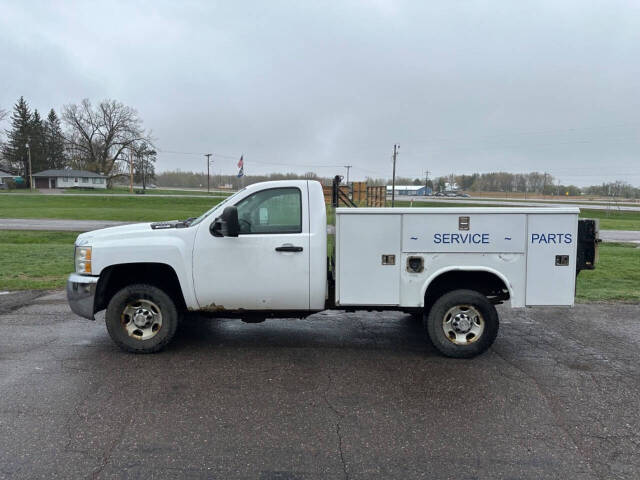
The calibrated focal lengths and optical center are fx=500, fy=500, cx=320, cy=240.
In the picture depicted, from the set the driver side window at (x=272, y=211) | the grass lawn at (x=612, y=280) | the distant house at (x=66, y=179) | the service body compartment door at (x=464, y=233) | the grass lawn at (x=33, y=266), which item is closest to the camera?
the service body compartment door at (x=464, y=233)

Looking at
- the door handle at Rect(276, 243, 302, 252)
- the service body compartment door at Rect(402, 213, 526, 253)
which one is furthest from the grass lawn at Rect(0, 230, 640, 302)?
the service body compartment door at Rect(402, 213, 526, 253)

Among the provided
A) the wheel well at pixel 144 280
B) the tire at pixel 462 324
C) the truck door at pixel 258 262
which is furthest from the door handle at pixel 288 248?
the tire at pixel 462 324

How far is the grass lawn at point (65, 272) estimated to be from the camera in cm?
916

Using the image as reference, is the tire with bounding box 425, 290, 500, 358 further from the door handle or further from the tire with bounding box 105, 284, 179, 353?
the tire with bounding box 105, 284, 179, 353

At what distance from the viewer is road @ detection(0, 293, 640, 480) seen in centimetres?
333

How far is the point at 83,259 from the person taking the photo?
5453 millimetres

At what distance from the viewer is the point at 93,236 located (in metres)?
5.56

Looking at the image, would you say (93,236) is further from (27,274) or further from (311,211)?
(27,274)

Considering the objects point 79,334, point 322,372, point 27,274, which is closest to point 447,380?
point 322,372

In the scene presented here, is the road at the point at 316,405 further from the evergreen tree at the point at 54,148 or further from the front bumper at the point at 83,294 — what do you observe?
the evergreen tree at the point at 54,148

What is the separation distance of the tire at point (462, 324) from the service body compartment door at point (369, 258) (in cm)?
50

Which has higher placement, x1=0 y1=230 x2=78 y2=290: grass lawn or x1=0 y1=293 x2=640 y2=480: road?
x1=0 y1=230 x2=78 y2=290: grass lawn

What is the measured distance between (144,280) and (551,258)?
4448mm

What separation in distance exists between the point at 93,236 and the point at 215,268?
1458 millimetres
